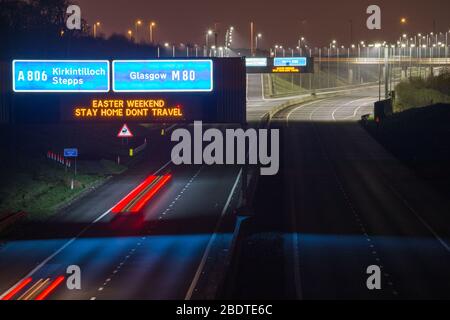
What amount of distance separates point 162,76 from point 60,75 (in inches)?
160

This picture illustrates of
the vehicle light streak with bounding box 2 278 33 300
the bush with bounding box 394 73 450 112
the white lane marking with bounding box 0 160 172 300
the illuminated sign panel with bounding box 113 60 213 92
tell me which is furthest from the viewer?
the bush with bounding box 394 73 450 112

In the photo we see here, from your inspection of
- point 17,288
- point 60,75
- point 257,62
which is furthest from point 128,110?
point 257,62

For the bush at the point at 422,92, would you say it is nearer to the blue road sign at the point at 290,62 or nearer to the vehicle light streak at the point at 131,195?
the blue road sign at the point at 290,62

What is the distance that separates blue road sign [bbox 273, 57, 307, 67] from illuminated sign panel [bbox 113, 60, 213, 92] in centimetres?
6351

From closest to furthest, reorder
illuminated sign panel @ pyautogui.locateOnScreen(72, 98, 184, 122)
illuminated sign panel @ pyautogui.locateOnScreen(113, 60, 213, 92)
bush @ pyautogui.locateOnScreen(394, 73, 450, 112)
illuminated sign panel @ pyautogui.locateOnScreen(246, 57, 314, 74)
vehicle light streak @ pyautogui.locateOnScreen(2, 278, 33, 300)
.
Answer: vehicle light streak @ pyautogui.locateOnScreen(2, 278, 33, 300) < illuminated sign panel @ pyautogui.locateOnScreen(113, 60, 213, 92) < illuminated sign panel @ pyautogui.locateOnScreen(72, 98, 184, 122) < illuminated sign panel @ pyautogui.locateOnScreen(246, 57, 314, 74) < bush @ pyautogui.locateOnScreen(394, 73, 450, 112)

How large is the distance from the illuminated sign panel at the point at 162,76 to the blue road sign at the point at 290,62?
63.5 meters

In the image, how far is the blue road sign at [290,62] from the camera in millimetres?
98688

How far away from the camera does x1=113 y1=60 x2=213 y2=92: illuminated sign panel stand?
3553 centimetres

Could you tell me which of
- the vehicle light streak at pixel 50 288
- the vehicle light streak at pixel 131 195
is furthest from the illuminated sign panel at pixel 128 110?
the vehicle light streak at pixel 50 288

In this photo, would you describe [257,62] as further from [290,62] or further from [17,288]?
[17,288]

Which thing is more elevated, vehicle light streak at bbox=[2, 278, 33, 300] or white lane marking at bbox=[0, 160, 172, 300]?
vehicle light streak at bbox=[2, 278, 33, 300]

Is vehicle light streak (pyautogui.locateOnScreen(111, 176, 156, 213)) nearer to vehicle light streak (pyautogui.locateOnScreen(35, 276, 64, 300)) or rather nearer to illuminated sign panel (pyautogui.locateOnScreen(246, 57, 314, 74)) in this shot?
vehicle light streak (pyautogui.locateOnScreen(35, 276, 64, 300))

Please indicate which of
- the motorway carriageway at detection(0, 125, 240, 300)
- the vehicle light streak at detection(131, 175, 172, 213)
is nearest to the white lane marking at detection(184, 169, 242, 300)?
the motorway carriageway at detection(0, 125, 240, 300)

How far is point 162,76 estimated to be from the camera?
1406 inches
